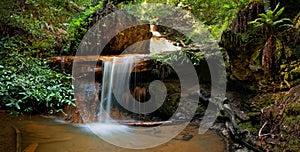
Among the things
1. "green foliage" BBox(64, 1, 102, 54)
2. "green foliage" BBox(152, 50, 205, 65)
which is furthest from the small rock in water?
"green foliage" BBox(64, 1, 102, 54)

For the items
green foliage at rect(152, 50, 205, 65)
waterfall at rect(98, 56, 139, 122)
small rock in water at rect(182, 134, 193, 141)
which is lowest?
small rock in water at rect(182, 134, 193, 141)

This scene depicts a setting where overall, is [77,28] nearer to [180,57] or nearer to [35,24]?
[35,24]

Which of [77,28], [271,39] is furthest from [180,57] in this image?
[77,28]

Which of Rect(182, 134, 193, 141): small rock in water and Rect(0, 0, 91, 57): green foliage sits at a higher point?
Rect(0, 0, 91, 57): green foliage

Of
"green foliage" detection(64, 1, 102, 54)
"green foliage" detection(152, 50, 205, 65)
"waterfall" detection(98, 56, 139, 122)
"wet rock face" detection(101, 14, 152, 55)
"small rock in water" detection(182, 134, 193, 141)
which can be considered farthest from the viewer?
"wet rock face" detection(101, 14, 152, 55)

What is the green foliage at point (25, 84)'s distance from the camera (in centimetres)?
370

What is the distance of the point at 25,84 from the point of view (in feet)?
12.6

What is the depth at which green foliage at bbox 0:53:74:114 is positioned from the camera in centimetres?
370

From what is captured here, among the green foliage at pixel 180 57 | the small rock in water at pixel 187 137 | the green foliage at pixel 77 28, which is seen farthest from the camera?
the green foliage at pixel 77 28

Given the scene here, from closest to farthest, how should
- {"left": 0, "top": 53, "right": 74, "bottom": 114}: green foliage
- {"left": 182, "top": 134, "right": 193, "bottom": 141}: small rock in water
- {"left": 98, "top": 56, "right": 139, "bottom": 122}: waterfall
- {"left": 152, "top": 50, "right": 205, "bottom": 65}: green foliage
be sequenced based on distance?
{"left": 0, "top": 53, "right": 74, "bottom": 114}: green foliage < {"left": 182, "top": 134, "right": 193, "bottom": 141}: small rock in water < {"left": 152, "top": 50, "right": 205, "bottom": 65}: green foliage < {"left": 98, "top": 56, "right": 139, "bottom": 122}: waterfall

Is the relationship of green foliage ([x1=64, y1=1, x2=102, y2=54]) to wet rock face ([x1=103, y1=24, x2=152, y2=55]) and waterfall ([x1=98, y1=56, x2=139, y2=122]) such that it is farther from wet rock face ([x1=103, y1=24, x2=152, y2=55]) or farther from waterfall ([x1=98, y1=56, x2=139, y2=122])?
waterfall ([x1=98, y1=56, x2=139, y2=122])

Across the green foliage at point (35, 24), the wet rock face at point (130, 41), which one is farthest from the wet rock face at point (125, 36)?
the green foliage at point (35, 24)

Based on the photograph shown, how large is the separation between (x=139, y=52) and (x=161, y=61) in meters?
3.04

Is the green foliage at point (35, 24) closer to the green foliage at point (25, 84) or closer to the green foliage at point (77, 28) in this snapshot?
the green foliage at point (77, 28)
